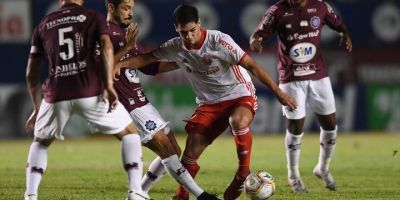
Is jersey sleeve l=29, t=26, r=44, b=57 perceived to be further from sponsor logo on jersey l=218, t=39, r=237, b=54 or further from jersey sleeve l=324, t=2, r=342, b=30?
jersey sleeve l=324, t=2, r=342, b=30

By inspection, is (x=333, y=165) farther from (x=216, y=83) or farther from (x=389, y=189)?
(x=216, y=83)

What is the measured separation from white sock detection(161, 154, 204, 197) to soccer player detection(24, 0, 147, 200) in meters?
0.66

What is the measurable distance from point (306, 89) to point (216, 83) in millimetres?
2357

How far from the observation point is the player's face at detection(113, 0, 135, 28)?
9.86m

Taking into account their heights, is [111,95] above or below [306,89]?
above

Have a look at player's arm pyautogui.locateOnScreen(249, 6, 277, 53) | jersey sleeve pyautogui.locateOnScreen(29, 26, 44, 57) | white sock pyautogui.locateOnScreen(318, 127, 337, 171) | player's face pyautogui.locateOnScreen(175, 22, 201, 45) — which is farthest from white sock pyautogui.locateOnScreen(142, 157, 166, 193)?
white sock pyautogui.locateOnScreen(318, 127, 337, 171)

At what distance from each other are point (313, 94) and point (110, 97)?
4.12 meters

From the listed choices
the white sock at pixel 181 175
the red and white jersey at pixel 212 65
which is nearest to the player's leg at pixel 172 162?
the white sock at pixel 181 175

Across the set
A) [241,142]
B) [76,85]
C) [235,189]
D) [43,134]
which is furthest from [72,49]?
[235,189]

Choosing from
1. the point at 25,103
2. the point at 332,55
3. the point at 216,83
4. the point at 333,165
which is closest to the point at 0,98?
the point at 25,103

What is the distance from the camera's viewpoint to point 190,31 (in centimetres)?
916

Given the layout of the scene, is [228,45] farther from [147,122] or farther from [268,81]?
[147,122]

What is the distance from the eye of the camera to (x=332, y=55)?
23.2m

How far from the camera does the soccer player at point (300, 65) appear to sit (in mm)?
11578
